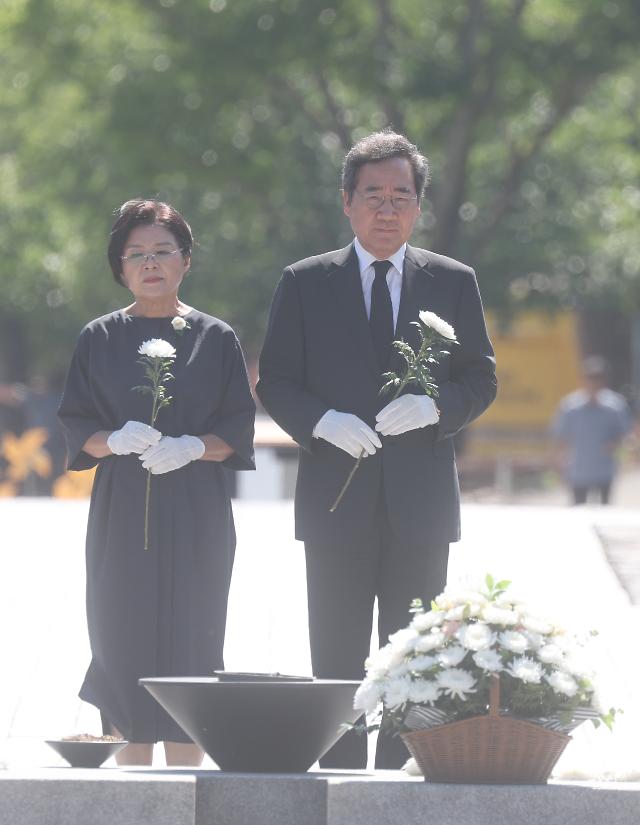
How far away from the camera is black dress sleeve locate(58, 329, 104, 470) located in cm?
593

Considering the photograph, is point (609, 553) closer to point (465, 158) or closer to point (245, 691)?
point (245, 691)

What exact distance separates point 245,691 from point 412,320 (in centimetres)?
124

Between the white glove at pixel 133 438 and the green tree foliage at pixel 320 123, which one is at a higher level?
the green tree foliage at pixel 320 123

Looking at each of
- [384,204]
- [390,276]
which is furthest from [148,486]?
[384,204]

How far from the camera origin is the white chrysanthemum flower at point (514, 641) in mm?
4750

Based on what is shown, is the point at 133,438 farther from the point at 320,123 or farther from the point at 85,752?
the point at 320,123

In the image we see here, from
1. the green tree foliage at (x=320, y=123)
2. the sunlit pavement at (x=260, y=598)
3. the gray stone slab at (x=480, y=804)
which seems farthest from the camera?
the green tree foliage at (x=320, y=123)

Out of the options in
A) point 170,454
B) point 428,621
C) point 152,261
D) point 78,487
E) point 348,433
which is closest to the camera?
point 428,621

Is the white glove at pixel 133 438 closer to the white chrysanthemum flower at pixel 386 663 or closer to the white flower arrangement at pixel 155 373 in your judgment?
the white flower arrangement at pixel 155 373

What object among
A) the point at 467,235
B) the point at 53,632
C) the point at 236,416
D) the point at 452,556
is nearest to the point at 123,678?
the point at 236,416

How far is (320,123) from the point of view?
73.5 feet

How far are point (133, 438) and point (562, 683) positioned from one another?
1570 millimetres

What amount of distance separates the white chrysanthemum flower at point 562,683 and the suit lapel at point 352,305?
1.18 metres

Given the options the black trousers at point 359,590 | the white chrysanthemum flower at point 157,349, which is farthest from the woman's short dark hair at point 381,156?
the black trousers at point 359,590
